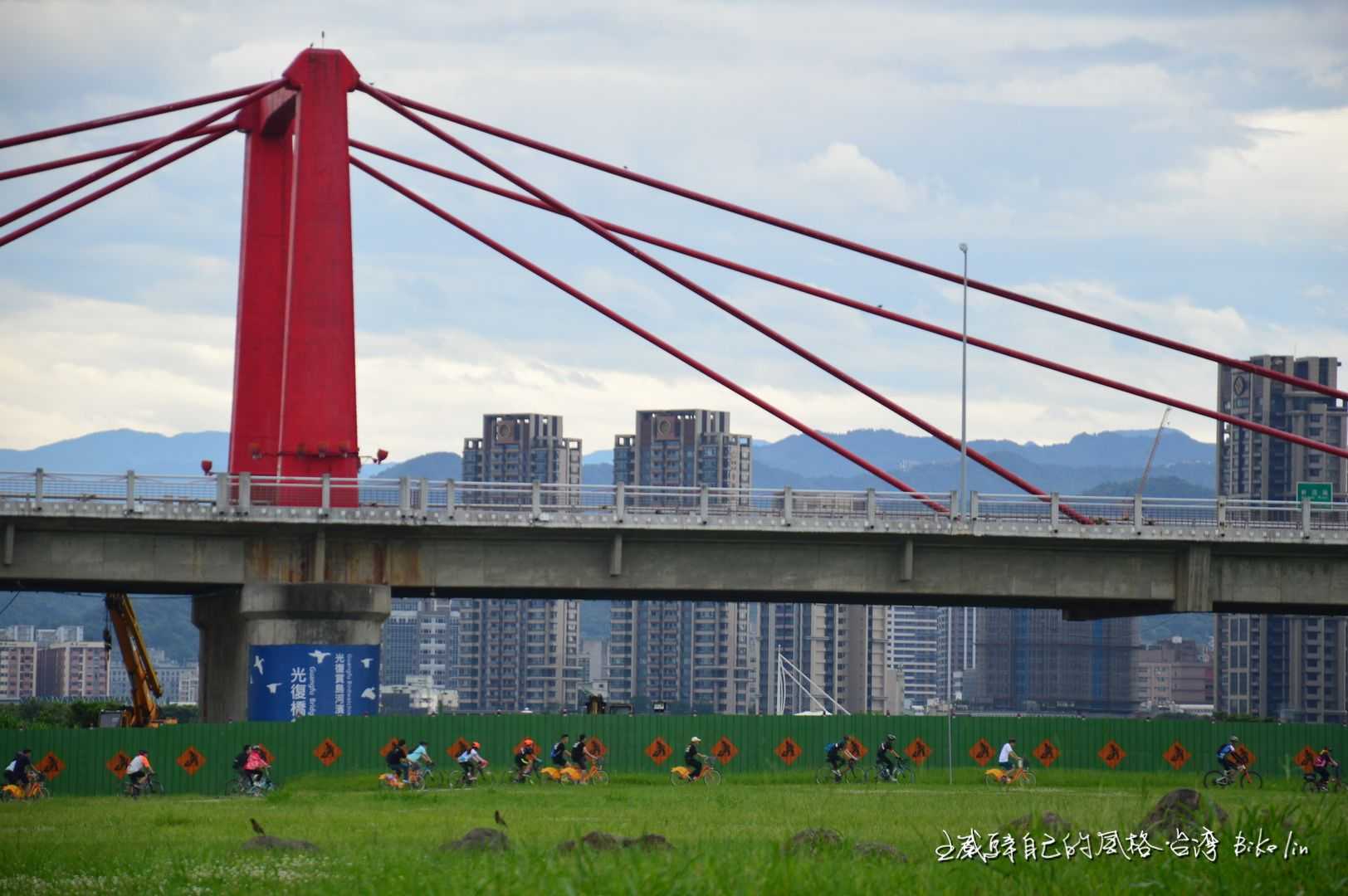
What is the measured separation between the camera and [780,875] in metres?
21.2

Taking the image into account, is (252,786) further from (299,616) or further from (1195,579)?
(1195,579)

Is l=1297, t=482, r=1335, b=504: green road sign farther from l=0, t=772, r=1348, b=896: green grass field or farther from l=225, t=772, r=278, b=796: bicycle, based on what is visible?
l=225, t=772, r=278, b=796: bicycle

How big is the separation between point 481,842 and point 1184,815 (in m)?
9.27

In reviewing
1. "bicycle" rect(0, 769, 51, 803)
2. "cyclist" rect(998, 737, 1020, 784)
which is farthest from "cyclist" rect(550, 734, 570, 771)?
"bicycle" rect(0, 769, 51, 803)

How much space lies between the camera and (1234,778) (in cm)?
4766

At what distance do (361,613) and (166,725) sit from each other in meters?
7.28

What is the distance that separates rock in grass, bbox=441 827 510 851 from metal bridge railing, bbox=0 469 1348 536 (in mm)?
23810

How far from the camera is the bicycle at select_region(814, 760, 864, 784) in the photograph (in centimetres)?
4859

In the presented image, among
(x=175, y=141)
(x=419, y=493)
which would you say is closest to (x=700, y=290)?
(x=419, y=493)

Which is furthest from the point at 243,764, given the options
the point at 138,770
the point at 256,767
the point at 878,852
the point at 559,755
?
the point at 878,852

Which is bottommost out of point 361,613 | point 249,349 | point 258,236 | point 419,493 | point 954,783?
point 954,783

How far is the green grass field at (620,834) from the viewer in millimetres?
21516

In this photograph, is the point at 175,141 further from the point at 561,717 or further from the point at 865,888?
the point at 865,888

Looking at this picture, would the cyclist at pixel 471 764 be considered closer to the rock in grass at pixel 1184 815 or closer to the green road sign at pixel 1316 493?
the rock in grass at pixel 1184 815
